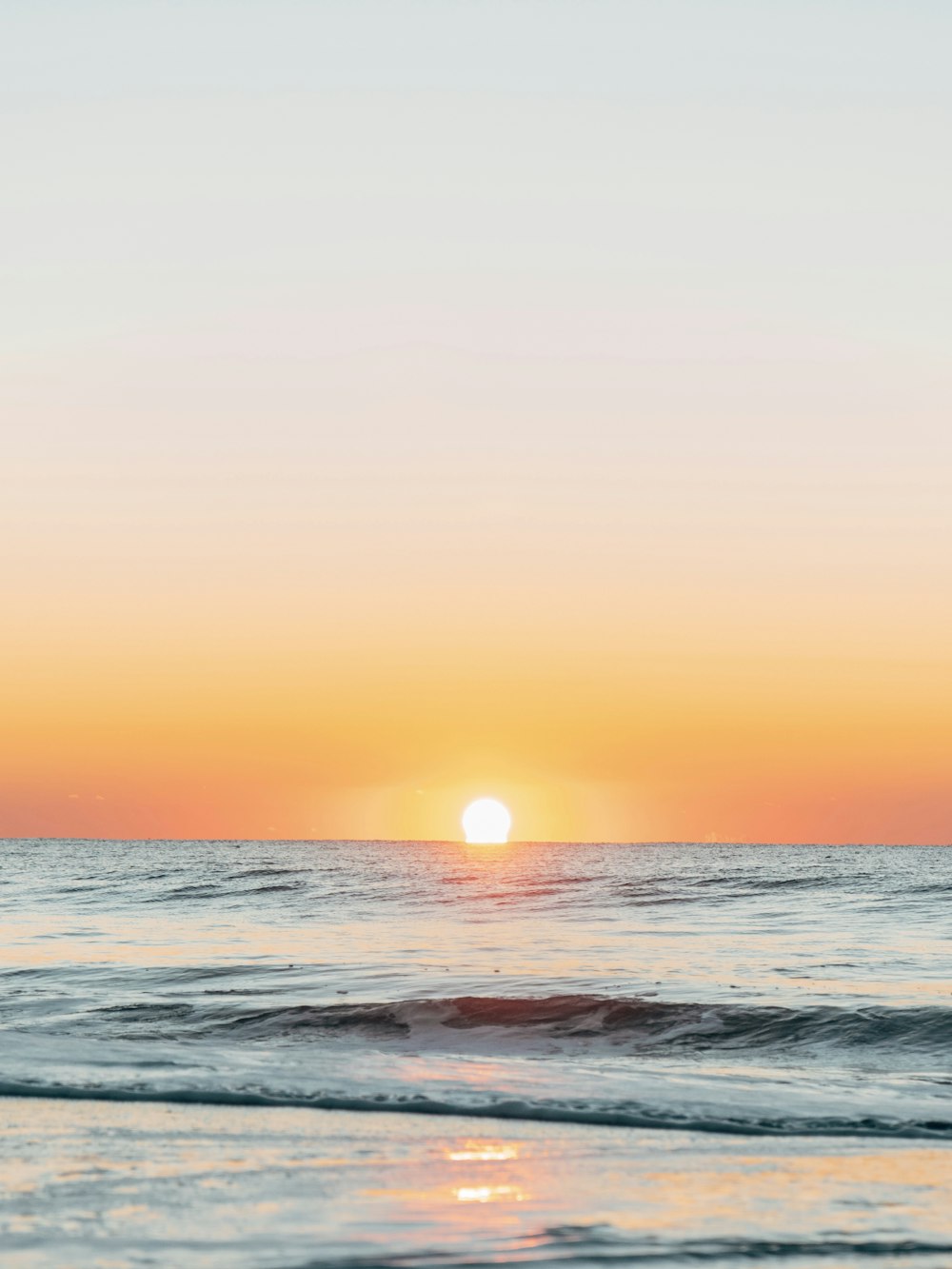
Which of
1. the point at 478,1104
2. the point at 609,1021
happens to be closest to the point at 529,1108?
the point at 478,1104

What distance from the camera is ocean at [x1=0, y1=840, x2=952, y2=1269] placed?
5.12 m

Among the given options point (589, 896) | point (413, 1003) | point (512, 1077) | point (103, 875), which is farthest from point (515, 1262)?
point (103, 875)

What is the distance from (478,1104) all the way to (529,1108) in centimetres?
34

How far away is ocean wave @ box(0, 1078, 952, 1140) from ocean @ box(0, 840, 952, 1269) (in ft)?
0.10

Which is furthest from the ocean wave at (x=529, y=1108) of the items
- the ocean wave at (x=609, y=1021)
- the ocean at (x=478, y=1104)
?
the ocean wave at (x=609, y=1021)

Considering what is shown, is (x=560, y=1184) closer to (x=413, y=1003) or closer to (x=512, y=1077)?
(x=512, y=1077)

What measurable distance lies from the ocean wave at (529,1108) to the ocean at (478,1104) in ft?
0.10

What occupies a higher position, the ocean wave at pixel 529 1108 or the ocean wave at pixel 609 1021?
the ocean wave at pixel 609 1021

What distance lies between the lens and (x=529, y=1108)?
7.99m

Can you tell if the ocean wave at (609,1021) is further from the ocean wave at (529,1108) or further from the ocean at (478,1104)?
the ocean wave at (529,1108)

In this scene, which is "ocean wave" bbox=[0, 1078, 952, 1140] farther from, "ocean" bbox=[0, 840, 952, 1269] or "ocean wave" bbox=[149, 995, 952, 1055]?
"ocean wave" bbox=[149, 995, 952, 1055]

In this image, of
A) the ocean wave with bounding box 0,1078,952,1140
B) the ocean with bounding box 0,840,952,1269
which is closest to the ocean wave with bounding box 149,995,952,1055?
the ocean with bounding box 0,840,952,1269

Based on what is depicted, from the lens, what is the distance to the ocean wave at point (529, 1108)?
25.0 feet

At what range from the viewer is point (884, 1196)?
19.3 feet
